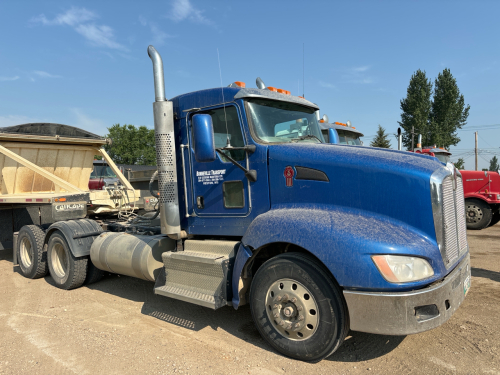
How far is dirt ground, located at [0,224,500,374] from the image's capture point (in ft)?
10.9

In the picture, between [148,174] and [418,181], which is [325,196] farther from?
[148,174]

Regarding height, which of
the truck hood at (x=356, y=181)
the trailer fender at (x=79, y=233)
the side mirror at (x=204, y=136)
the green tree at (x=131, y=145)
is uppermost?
the green tree at (x=131, y=145)

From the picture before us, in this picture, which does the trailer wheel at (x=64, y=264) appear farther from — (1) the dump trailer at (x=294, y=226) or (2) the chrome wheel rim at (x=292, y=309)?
(2) the chrome wheel rim at (x=292, y=309)

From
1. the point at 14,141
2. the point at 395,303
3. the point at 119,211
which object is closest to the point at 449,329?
the point at 395,303

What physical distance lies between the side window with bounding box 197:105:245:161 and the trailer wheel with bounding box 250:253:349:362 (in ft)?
4.26

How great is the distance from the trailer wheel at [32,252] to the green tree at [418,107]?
40719 millimetres

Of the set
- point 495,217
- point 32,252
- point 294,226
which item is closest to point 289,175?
point 294,226

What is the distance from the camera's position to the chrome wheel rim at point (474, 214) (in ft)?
35.2

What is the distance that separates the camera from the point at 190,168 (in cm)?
456

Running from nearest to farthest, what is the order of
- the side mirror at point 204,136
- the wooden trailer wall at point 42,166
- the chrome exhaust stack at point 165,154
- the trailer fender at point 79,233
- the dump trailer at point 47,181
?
the side mirror at point 204,136 → the chrome exhaust stack at point 165,154 → the trailer fender at point 79,233 → the dump trailer at point 47,181 → the wooden trailer wall at point 42,166

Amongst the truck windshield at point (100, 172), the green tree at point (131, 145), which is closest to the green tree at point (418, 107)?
the green tree at point (131, 145)

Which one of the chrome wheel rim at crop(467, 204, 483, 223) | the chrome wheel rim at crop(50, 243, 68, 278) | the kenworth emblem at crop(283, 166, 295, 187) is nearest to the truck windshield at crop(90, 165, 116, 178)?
the chrome wheel rim at crop(50, 243, 68, 278)

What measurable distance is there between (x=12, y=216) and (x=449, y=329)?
7.86 metres

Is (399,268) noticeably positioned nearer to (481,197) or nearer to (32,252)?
(32,252)
